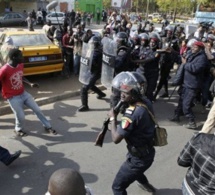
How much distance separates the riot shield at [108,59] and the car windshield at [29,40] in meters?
3.14

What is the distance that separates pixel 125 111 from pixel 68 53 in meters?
7.17

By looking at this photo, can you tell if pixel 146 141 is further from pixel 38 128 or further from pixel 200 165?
pixel 38 128

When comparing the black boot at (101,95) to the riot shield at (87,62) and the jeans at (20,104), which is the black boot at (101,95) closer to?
the riot shield at (87,62)

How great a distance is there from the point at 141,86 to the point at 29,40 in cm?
647

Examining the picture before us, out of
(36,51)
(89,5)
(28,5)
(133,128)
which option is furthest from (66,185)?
(28,5)

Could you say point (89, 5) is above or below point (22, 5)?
above

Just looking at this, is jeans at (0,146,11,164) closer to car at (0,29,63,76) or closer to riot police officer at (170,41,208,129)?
riot police officer at (170,41,208,129)

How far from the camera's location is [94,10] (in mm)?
42219

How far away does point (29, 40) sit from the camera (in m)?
9.04

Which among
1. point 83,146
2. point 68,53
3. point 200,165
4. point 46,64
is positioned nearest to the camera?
point 200,165

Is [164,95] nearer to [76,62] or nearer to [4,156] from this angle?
[76,62]

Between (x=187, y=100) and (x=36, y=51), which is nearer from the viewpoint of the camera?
(x=187, y=100)

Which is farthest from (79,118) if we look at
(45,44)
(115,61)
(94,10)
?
(94,10)

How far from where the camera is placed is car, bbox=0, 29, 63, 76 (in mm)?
8494
